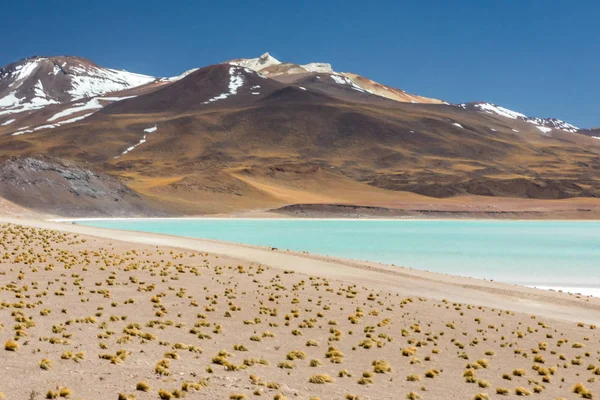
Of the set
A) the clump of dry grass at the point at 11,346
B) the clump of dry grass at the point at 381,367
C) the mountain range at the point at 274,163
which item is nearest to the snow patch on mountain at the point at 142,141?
the mountain range at the point at 274,163

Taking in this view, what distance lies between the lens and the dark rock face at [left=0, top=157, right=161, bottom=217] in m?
80.5

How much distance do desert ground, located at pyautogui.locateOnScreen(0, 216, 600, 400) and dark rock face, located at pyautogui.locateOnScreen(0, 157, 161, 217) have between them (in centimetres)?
5762

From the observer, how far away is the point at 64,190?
85125mm

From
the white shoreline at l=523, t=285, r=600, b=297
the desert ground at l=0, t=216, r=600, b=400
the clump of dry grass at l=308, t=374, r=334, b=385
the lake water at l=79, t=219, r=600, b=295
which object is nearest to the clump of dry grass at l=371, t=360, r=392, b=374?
the desert ground at l=0, t=216, r=600, b=400

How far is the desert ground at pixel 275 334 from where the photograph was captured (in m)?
9.93

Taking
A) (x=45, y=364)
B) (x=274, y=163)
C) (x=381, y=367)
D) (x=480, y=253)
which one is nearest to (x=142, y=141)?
(x=274, y=163)

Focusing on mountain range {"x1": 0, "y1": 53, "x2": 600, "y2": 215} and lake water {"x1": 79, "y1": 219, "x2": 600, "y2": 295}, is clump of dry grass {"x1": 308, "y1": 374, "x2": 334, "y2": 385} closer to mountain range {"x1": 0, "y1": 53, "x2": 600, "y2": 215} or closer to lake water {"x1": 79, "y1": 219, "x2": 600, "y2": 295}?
lake water {"x1": 79, "y1": 219, "x2": 600, "y2": 295}

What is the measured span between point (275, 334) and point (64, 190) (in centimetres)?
7617

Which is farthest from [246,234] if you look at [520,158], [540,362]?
[520,158]

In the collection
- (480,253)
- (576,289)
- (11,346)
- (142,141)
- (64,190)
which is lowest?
(11,346)

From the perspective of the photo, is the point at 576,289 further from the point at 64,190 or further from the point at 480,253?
the point at 64,190

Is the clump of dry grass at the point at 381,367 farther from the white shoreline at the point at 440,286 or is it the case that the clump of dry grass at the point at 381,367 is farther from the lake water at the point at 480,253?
the lake water at the point at 480,253

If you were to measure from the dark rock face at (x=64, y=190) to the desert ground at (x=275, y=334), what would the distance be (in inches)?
2269

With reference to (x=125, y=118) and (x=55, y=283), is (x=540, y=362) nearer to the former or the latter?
(x=55, y=283)
